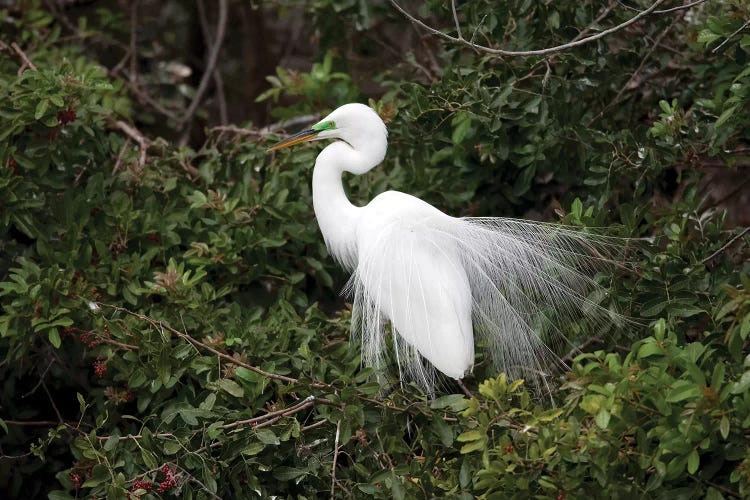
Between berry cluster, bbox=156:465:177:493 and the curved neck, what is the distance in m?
0.94

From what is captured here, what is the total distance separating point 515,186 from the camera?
11.7 feet

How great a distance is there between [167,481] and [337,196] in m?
1.05

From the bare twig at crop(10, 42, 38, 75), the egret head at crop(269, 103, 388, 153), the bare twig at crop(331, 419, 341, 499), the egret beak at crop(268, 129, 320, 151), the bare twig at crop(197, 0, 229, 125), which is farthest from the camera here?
the bare twig at crop(197, 0, 229, 125)

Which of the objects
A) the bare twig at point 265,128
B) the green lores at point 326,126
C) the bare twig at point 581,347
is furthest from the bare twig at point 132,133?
the bare twig at point 581,347

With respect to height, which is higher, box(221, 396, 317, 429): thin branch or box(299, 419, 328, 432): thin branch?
box(221, 396, 317, 429): thin branch

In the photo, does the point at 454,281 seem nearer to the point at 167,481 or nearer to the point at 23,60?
the point at 167,481

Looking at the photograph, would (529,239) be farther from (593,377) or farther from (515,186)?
(593,377)

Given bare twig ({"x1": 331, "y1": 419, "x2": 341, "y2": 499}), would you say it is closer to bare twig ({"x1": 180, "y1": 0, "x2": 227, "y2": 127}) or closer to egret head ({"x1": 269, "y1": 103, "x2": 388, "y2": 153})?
egret head ({"x1": 269, "y1": 103, "x2": 388, "y2": 153})

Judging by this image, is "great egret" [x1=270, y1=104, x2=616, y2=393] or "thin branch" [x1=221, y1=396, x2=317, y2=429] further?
"great egret" [x1=270, y1=104, x2=616, y2=393]

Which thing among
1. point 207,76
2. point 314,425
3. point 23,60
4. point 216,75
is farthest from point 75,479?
point 216,75

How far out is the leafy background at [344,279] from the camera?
2.22 metres

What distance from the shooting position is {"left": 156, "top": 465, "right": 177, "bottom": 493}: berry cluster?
2531mm

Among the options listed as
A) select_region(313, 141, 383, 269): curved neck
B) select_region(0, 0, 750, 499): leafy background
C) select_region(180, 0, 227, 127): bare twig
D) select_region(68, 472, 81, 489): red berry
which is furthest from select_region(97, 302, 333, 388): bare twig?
select_region(180, 0, 227, 127): bare twig

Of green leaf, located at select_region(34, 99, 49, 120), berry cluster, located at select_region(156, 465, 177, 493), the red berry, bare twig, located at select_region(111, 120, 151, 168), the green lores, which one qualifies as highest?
green leaf, located at select_region(34, 99, 49, 120)
